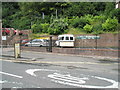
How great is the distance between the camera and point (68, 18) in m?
35.6

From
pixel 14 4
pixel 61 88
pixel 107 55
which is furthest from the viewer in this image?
pixel 14 4

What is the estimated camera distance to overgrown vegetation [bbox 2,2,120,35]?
27562 millimetres

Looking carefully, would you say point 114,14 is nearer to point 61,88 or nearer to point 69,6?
point 69,6

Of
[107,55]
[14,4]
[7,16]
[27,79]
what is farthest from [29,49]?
[14,4]

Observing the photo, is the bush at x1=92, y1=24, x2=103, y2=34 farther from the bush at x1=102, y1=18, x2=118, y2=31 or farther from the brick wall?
the brick wall

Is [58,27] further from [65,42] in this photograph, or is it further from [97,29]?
[65,42]

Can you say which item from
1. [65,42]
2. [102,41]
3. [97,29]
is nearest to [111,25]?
[97,29]

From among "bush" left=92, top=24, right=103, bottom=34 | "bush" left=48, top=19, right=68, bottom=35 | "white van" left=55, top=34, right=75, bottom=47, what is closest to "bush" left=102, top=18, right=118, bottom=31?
"bush" left=92, top=24, right=103, bottom=34

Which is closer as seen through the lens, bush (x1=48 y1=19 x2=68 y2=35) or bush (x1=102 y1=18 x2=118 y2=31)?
bush (x1=102 y1=18 x2=118 y2=31)

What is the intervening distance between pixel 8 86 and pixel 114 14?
2644cm

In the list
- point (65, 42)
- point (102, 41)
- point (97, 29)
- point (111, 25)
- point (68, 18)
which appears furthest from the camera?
point (68, 18)

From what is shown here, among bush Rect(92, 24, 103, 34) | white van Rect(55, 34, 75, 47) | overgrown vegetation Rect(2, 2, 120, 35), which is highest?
overgrown vegetation Rect(2, 2, 120, 35)

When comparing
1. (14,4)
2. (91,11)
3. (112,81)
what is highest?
(14,4)

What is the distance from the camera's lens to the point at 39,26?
3331 cm
